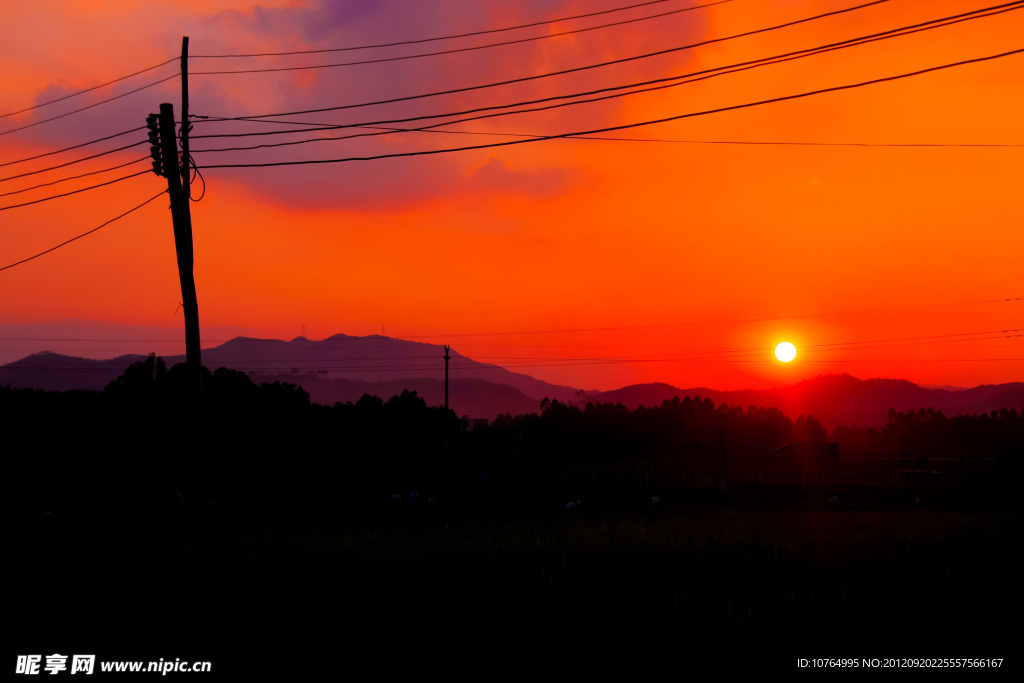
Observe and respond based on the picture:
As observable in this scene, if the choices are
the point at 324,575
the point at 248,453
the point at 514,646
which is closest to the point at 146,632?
the point at 324,575

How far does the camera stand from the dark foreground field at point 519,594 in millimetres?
12688

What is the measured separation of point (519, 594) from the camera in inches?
633

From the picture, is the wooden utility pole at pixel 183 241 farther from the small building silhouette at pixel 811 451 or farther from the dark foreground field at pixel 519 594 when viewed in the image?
the small building silhouette at pixel 811 451

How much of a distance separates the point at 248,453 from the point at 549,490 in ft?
137

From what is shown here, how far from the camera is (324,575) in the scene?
1803cm

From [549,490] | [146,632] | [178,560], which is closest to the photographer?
[146,632]

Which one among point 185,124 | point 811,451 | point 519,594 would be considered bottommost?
point 811,451

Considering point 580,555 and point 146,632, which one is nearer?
point 146,632

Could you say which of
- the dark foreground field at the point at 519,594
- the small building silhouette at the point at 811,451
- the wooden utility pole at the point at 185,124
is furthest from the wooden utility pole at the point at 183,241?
the small building silhouette at the point at 811,451

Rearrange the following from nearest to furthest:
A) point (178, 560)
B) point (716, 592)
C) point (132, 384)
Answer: point (716, 592) < point (178, 560) < point (132, 384)

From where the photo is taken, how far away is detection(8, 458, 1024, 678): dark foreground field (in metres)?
12.7

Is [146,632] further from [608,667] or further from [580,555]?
[580,555]

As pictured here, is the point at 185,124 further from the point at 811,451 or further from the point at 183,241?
the point at 811,451

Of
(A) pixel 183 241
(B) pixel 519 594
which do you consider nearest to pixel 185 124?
(A) pixel 183 241
